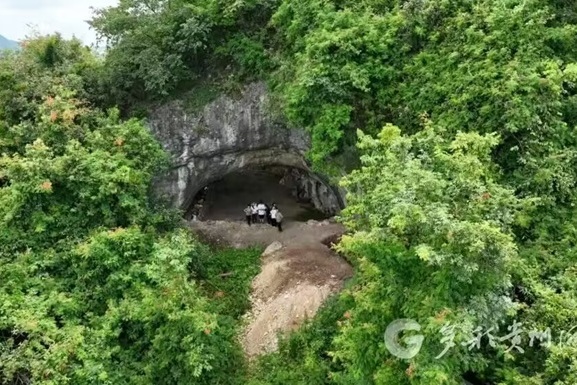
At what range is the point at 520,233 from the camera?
29.9ft

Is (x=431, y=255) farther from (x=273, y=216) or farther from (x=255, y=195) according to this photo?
(x=255, y=195)

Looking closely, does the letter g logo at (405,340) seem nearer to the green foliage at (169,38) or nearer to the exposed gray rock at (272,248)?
the exposed gray rock at (272,248)

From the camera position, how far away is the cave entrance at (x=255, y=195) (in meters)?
21.6

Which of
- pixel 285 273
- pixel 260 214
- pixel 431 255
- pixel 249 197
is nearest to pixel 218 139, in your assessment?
pixel 260 214

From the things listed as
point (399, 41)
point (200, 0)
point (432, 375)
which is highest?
point (200, 0)

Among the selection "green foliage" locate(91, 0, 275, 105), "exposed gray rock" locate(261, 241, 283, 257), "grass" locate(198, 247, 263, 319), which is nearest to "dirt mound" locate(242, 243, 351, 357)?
"exposed gray rock" locate(261, 241, 283, 257)

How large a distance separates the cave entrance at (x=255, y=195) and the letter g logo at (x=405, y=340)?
13.4 metres

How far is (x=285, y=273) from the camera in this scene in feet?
49.5

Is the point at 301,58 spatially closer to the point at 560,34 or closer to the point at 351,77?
Answer: the point at 351,77

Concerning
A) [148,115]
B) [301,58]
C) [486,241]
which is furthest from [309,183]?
[486,241]

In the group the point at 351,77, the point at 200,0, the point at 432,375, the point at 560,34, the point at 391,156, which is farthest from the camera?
the point at 200,0

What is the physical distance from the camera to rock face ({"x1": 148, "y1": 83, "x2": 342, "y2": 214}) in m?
Result: 16.6

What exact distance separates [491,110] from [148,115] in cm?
1069

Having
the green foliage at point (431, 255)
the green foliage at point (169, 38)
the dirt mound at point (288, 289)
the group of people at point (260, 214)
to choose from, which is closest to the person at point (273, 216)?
the group of people at point (260, 214)
